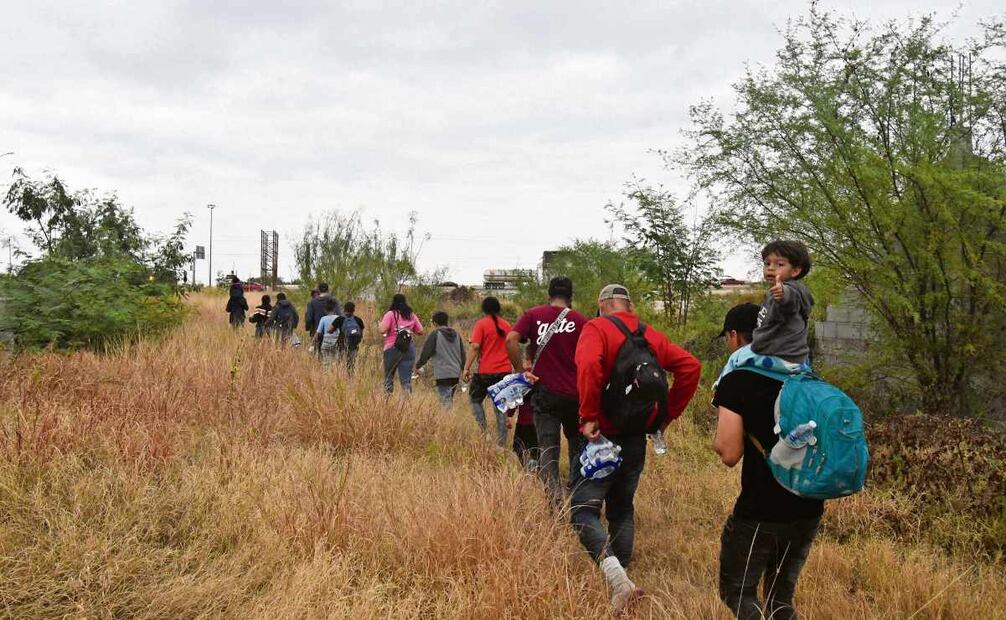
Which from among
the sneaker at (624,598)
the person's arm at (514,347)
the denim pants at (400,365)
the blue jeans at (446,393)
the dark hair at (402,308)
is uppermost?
the dark hair at (402,308)

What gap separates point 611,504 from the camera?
15.1ft

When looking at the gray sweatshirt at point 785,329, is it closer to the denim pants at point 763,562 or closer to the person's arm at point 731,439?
the person's arm at point 731,439

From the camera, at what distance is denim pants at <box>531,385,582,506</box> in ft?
17.3

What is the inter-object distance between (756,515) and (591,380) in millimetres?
1228

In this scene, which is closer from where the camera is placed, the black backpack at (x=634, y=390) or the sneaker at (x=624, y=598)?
the sneaker at (x=624, y=598)

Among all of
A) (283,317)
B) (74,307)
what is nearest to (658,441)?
(74,307)

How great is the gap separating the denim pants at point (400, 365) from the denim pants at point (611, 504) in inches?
239

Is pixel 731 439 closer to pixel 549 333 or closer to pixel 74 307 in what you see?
pixel 549 333

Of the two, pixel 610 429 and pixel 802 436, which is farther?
pixel 610 429

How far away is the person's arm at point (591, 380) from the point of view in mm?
4246

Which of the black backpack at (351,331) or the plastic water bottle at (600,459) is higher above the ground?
the black backpack at (351,331)

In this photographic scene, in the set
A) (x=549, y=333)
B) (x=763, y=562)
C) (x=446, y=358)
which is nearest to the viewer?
(x=763, y=562)

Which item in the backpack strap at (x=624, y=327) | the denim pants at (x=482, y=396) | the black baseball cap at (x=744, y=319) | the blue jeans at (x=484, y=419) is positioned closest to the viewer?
the black baseball cap at (x=744, y=319)

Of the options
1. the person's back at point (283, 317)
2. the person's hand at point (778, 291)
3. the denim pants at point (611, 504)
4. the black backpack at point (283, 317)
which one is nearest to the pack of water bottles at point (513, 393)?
the denim pants at point (611, 504)
